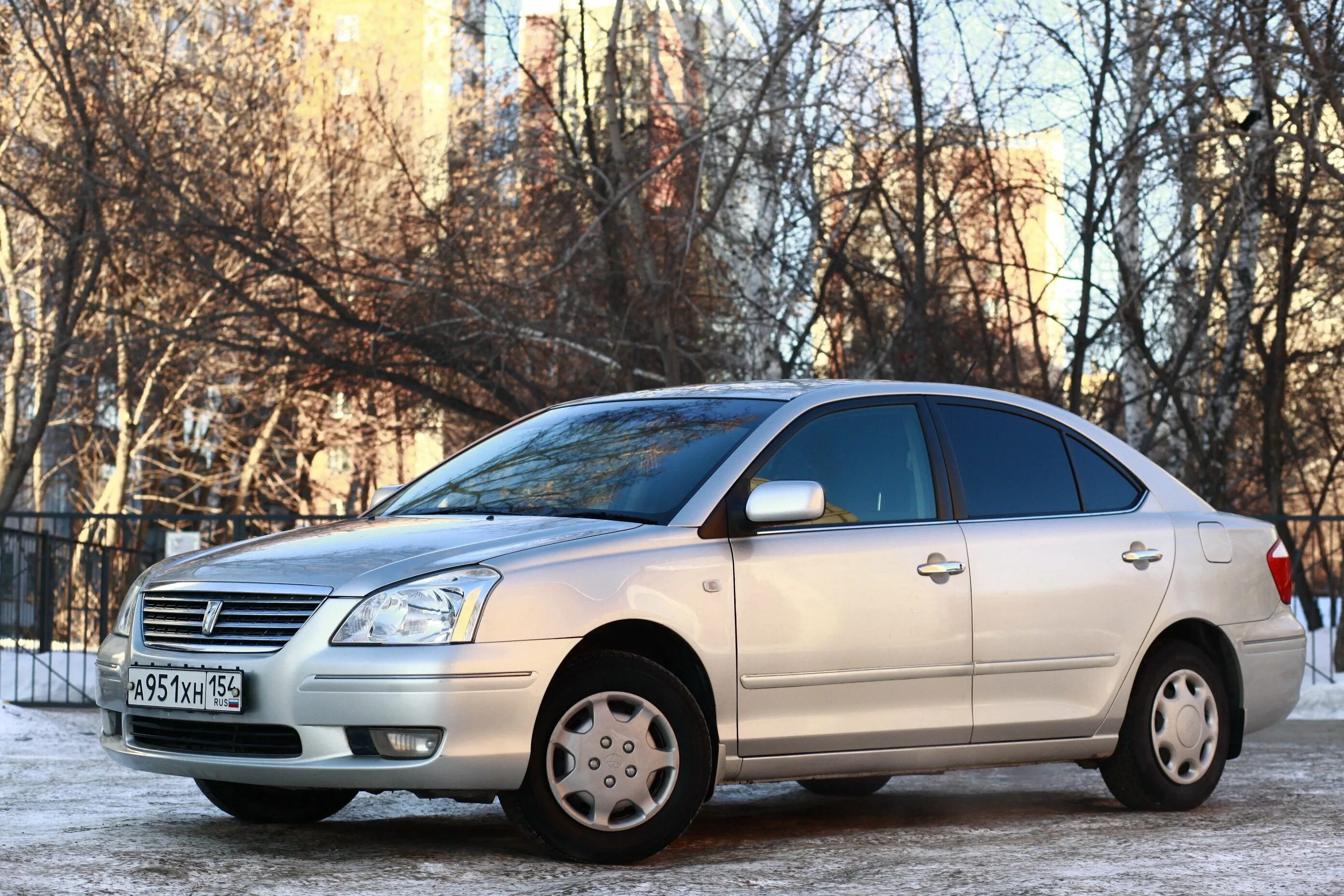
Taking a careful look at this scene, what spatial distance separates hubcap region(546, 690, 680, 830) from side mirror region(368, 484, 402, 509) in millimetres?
1882

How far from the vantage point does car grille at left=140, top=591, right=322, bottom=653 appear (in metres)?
5.57

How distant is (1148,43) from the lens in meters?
13.2

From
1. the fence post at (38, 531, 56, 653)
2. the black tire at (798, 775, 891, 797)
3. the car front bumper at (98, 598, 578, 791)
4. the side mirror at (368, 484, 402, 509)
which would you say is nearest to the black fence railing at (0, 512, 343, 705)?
the fence post at (38, 531, 56, 653)

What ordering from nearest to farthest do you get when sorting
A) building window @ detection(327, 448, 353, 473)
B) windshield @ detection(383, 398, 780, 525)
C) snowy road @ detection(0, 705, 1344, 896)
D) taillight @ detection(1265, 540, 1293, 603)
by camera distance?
snowy road @ detection(0, 705, 1344, 896) < windshield @ detection(383, 398, 780, 525) < taillight @ detection(1265, 540, 1293, 603) < building window @ detection(327, 448, 353, 473)

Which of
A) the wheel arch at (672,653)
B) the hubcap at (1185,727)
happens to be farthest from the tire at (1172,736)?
the wheel arch at (672,653)

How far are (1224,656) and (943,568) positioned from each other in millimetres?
1689

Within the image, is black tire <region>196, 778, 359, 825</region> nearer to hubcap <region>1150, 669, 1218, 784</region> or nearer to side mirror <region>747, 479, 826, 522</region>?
side mirror <region>747, 479, 826, 522</region>

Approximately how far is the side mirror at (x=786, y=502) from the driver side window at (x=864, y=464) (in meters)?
0.23

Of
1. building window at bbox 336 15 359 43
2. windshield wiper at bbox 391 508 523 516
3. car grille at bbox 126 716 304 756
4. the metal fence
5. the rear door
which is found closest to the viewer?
car grille at bbox 126 716 304 756

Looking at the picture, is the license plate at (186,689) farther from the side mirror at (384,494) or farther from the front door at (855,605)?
the front door at (855,605)

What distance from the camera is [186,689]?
18.8ft

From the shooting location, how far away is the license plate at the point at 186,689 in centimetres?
559

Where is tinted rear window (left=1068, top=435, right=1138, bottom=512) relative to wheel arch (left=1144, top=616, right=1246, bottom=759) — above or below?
above

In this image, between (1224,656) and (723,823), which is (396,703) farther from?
(1224,656)
